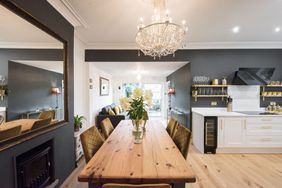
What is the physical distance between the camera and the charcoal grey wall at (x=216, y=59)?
450 cm

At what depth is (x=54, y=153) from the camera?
234cm

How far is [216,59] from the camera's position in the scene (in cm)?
454

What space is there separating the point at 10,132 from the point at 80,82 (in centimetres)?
272

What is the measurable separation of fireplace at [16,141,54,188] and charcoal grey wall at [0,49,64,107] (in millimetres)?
633

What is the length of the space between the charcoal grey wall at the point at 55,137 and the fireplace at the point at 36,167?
0.26 feet

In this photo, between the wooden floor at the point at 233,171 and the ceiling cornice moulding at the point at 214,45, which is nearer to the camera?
the wooden floor at the point at 233,171

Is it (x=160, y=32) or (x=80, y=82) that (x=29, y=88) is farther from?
(x=80, y=82)

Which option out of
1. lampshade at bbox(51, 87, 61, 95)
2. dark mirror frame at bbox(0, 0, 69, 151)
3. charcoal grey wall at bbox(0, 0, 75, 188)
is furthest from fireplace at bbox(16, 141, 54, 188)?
lampshade at bbox(51, 87, 61, 95)

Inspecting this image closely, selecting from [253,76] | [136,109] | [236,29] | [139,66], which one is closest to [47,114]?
[136,109]

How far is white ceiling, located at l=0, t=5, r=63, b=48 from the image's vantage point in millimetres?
1605

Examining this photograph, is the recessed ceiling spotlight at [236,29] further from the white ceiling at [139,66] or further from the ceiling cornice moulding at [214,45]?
the white ceiling at [139,66]

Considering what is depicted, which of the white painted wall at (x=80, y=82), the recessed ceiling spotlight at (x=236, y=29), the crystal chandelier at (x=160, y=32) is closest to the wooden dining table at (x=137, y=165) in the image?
the crystal chandelier at (x=160, y=32)

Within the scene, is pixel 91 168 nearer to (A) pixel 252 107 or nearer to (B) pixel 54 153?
(B) pixel 54 153

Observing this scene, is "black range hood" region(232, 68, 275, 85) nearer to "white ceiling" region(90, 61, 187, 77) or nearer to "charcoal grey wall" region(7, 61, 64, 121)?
"white ceiling" region(90, 61, 187, 77)
